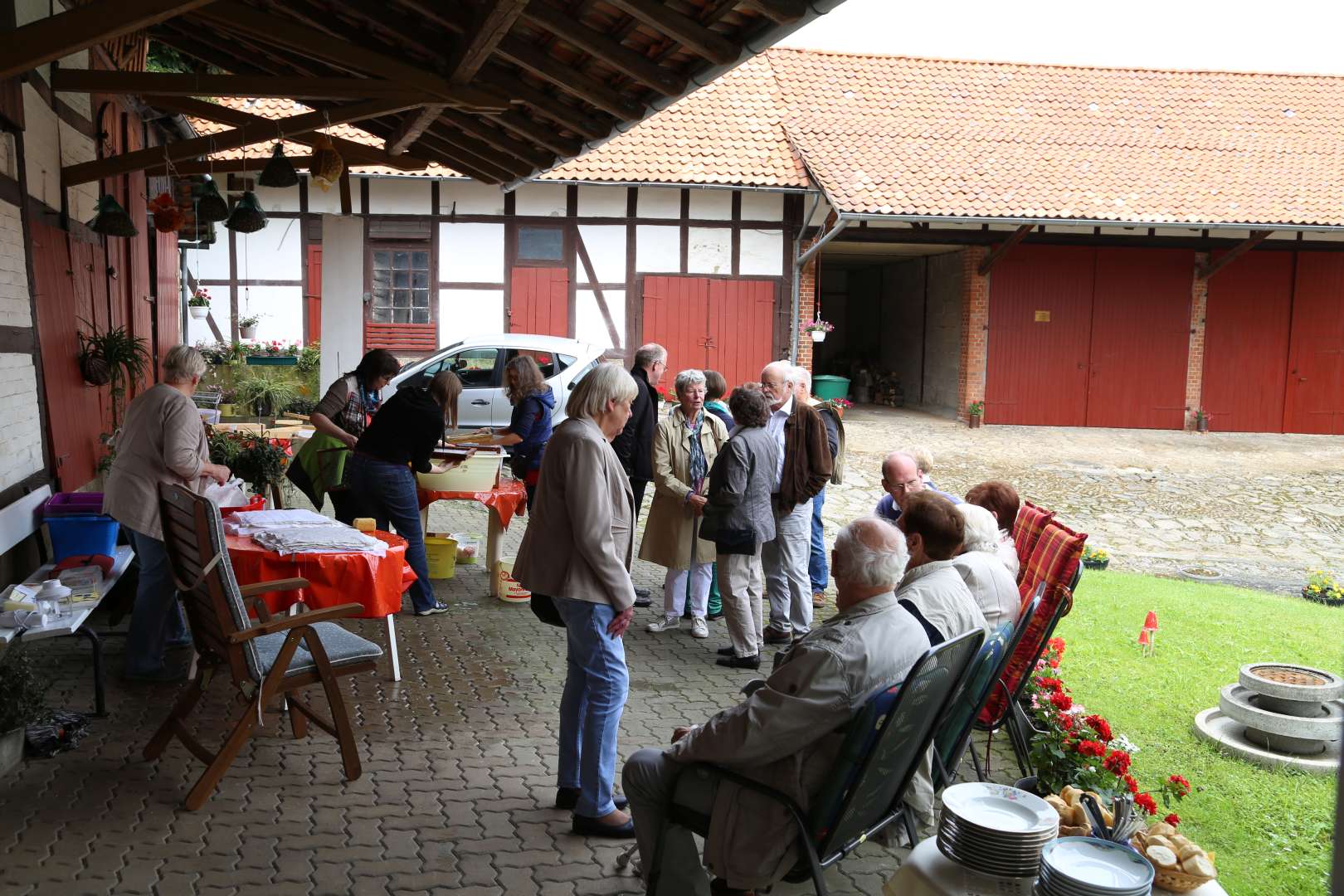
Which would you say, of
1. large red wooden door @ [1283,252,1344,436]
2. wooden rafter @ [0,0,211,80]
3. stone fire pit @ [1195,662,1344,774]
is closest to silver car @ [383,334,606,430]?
wooden rafter @ [0,0,211,80]

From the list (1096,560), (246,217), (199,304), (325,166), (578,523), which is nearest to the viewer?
(578,523)

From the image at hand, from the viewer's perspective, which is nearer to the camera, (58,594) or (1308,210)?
(58,594)

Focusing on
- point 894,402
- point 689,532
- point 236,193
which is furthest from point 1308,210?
point 236,193

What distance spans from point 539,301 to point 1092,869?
15426mm

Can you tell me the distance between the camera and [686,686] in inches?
222

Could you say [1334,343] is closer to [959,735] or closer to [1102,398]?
[1102,398]

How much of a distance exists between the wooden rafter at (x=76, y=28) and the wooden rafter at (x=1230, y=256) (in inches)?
702

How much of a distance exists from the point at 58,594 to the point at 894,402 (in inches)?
748

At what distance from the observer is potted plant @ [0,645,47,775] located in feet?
13.5

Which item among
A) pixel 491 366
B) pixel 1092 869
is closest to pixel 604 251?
pixel 491 366

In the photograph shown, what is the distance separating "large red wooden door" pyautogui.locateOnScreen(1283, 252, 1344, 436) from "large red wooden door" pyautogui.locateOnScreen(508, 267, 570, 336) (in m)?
12.8

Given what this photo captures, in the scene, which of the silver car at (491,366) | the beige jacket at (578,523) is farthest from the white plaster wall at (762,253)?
the beige jacket at (578,523)

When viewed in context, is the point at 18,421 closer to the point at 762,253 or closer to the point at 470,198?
the point at 470,198

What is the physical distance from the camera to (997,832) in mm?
2645
